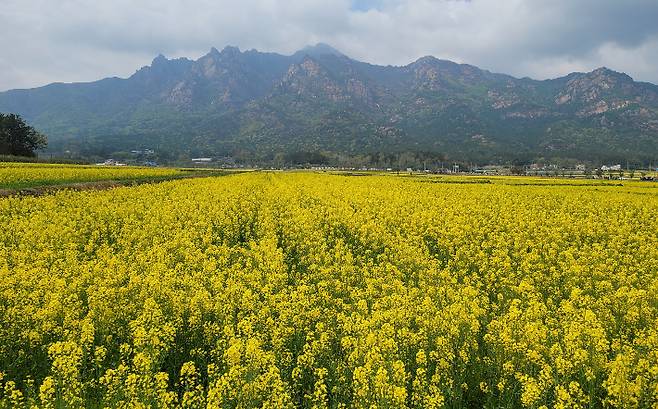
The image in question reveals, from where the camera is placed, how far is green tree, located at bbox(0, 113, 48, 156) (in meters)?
74.9

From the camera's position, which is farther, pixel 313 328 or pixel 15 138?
pixel 15 138

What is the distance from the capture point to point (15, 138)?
7738 cm

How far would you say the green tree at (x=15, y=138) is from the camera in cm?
7488

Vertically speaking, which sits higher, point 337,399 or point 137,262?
point 137,262

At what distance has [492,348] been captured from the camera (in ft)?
28.2

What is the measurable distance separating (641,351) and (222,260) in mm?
11421

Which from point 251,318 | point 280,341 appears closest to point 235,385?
point 280,341

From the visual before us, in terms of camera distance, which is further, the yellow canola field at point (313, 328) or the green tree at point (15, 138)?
the green tree at point (15, 138)

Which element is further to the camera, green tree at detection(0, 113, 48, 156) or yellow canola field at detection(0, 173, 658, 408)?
Answer: green tree at detection(0, 113, 48, 156)

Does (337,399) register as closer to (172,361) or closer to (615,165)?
(172,361)

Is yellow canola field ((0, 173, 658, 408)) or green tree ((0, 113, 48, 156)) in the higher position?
green tree ((0, 113, 48, 156))

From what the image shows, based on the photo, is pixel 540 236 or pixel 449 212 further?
pixel 449 212

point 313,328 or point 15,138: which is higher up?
point 15,138

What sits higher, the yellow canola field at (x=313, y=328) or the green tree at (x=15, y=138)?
the green tree at (x=15, y=138)
